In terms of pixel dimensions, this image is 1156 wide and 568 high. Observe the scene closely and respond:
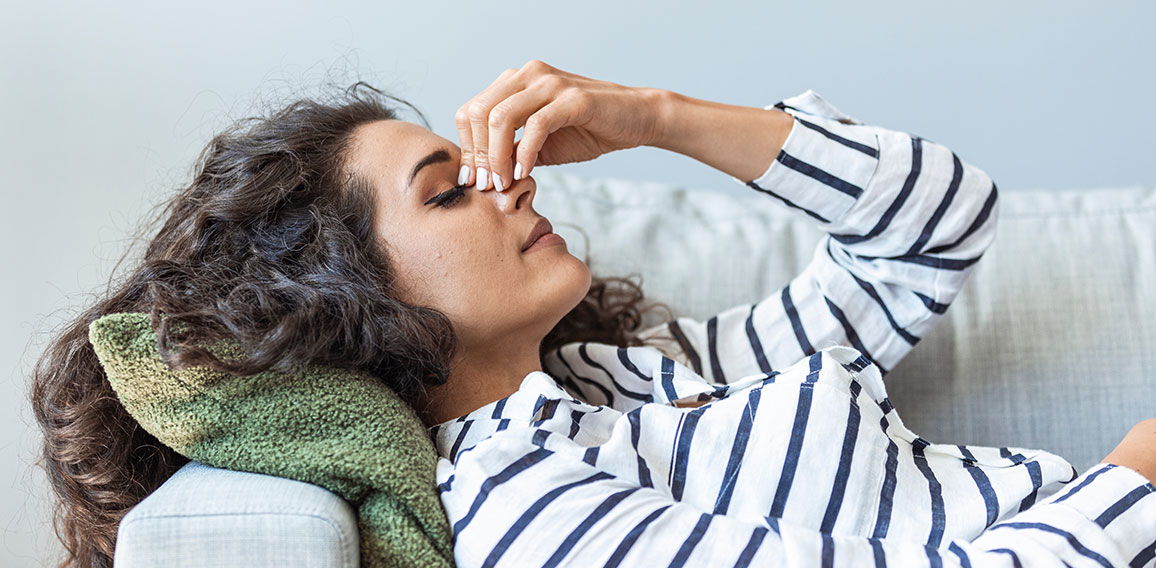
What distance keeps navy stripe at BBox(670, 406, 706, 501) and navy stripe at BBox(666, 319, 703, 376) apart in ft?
1.10

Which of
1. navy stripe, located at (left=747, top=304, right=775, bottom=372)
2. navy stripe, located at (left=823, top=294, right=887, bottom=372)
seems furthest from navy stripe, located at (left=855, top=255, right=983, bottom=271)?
navy stripe, located at (left=747, top=304, right=775, bottom=372)

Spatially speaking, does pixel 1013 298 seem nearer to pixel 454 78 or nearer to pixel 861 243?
pixel 861 243

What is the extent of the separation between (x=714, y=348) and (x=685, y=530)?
489mm

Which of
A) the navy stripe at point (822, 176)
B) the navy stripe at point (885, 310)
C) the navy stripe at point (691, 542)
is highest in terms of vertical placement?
the navy stripe at point (822, 176)

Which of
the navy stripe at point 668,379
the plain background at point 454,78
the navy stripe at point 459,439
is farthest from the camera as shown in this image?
the plain background at point 454,78

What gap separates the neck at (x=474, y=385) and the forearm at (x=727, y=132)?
1.00 feet

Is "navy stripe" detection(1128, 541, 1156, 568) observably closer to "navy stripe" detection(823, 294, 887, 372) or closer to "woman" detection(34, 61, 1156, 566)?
"woman" detection(34, 61, 1156, 566)

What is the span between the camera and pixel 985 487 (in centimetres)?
83

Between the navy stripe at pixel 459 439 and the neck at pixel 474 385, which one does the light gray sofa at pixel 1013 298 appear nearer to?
the neck at pixel 474 385

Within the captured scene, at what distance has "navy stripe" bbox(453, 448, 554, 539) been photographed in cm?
74

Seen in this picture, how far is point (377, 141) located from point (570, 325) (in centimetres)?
40

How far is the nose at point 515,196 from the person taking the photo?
94 centimetres

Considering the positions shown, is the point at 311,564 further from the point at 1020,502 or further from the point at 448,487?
the point at 1020,502

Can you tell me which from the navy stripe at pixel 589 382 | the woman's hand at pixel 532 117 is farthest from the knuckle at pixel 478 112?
the navy stripe at pixel 589 382
